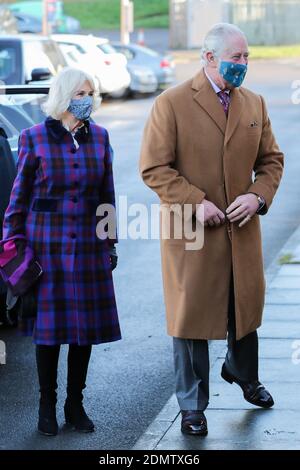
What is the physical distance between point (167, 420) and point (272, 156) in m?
1.50

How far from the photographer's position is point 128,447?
6.00 metres

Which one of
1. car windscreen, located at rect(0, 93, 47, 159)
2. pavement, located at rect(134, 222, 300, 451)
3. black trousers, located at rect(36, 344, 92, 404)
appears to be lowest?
pavement, located at rect(134, 222, 300, 451)

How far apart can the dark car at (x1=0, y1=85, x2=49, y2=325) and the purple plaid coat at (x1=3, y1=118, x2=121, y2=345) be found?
1.73 metres

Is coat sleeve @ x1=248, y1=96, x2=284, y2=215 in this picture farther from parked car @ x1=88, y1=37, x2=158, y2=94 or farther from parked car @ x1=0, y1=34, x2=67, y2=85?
parked car @ x1=88, y1=37, x2=158, y2=94

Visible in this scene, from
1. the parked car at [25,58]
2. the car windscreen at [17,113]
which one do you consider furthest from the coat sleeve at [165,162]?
the parked car at [25,58]

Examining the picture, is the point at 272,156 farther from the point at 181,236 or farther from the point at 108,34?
the point at 108,34

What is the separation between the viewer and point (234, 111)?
6.11 meters

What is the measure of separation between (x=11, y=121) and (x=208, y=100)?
4.54 metres

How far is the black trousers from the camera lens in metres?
6.19

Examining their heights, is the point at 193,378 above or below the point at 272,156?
below

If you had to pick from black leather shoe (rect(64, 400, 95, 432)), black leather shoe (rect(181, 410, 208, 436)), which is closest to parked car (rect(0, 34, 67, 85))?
black leather shoe (rect(64, 400, 95, 432))

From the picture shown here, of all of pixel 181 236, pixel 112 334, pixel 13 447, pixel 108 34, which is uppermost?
pixel 181 236
